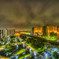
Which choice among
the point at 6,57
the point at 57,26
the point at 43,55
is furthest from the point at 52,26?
the point at 6,57

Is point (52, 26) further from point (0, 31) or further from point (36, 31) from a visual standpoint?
point (0, 31)

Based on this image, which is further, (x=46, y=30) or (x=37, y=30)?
(x=37, y=30)

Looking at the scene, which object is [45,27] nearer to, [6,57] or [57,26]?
[57,26]

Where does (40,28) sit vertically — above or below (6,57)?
above

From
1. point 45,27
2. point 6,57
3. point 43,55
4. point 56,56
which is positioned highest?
point 45,27

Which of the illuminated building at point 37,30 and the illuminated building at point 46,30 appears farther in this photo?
the illuminated building at point 37,30

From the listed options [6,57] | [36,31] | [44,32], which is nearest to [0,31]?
[36,31]

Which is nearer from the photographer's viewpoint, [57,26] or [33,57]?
[33,57]

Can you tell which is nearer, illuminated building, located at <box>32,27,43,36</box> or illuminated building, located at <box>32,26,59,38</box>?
illuminated building, located at <box>32,26,59,38</box>

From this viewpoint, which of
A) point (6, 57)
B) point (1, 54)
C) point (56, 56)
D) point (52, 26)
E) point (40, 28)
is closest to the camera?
point (56, 56)

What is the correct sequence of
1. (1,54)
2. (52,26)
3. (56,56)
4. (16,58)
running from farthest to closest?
(52,26), (1,54), (16,58), (56,56)
